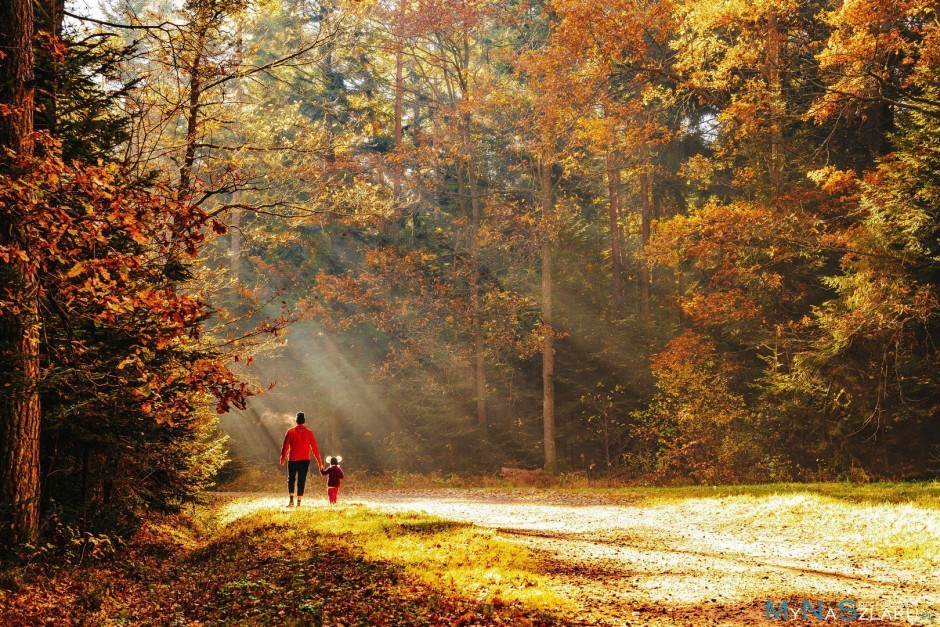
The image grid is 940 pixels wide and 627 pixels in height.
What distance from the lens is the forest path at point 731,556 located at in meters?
6.84

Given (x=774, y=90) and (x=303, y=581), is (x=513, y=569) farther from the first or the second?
(x=774, y=90)

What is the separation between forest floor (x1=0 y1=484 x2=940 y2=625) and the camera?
682 cm

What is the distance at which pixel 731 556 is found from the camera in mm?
9469

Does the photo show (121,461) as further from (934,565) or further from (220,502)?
(934,565)

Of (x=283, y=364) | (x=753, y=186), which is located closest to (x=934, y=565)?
(x=753, y=186)

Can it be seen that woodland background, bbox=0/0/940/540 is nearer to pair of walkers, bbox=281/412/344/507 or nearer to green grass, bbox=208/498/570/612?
green grass, bbox=208/498/570/612

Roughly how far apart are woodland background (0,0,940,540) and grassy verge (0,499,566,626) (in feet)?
3.24

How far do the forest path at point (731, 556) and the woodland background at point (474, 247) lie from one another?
14.8 ft

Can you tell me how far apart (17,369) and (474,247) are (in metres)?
24.0

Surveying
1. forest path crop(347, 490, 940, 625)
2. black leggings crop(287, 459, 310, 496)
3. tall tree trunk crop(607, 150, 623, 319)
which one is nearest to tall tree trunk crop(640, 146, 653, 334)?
tall tree trunk crop(607, 150, 623, 319)

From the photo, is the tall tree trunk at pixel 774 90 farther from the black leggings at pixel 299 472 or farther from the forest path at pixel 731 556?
the black leggings at pixel 299 472

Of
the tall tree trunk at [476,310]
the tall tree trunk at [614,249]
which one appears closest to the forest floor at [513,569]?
the tall tree trunk at [476,310]

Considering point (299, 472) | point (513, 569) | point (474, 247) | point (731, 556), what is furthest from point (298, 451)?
point (474, 247)

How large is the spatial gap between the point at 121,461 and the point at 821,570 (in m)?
9.31
